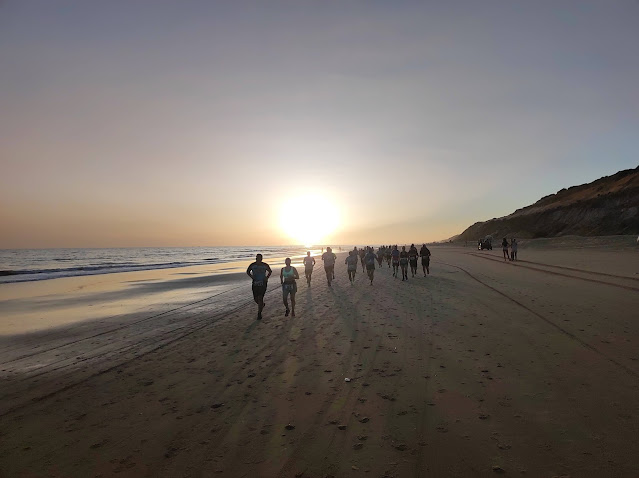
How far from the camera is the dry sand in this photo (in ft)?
13.4

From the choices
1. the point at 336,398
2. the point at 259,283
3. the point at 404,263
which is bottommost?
the point at 336,398

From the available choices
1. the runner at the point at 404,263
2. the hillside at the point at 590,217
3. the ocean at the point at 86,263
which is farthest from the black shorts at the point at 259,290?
the hillside at the point at 590,217

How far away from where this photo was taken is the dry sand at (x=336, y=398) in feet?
13.4

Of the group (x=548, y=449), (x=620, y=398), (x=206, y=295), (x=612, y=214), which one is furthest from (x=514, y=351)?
(x=612, y=214)

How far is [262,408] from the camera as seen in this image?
5.45m

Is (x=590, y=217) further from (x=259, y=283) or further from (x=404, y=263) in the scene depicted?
(x=259, y=283)

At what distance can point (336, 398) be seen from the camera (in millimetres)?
5660

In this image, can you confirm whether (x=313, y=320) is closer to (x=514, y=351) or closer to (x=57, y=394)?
(x=514, y=351)

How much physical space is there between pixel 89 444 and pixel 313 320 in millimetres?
7748

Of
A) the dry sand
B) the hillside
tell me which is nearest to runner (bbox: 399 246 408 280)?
the dry sand

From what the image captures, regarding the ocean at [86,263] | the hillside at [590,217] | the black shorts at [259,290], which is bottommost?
the black shorts at [259,290]

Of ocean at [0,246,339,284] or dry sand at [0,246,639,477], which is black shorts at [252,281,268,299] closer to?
dry sand at [0,246,639,477]

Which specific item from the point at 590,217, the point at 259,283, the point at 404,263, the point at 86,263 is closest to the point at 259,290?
the point at 259,283

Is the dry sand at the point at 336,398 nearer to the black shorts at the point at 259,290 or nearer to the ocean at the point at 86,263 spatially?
the black shorts at the point at 259,290
